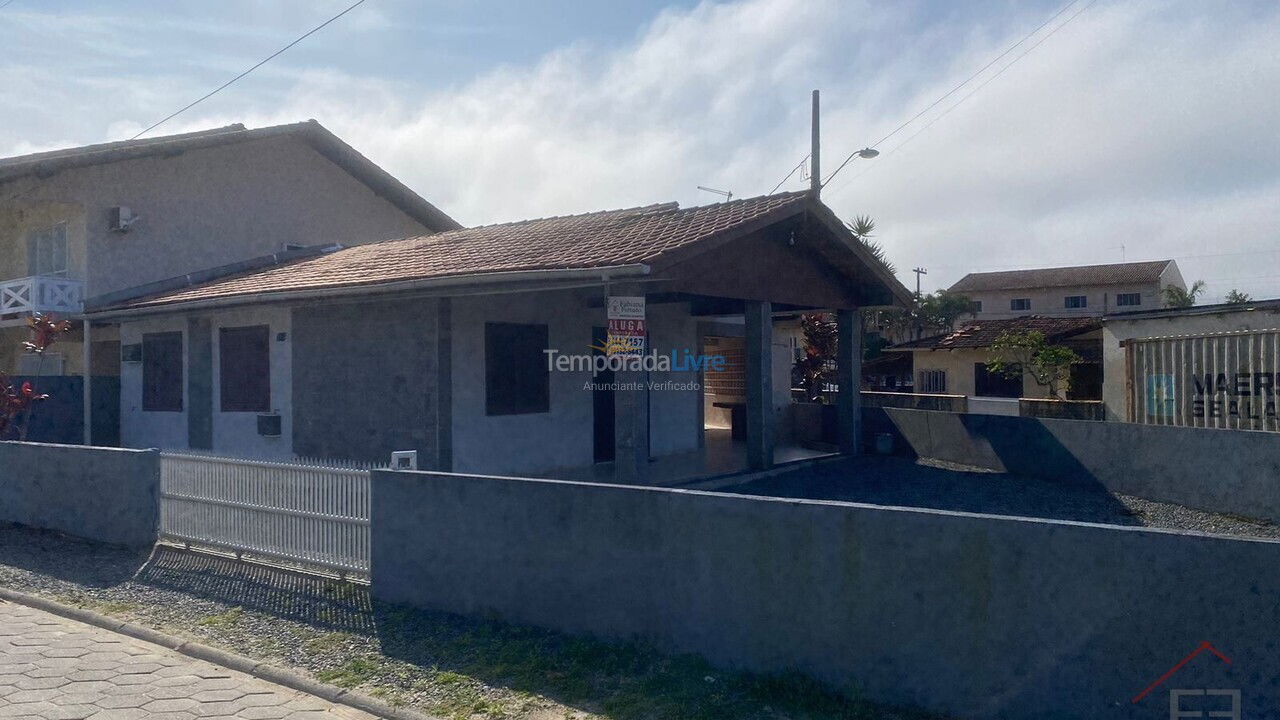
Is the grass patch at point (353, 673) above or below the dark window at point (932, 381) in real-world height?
below

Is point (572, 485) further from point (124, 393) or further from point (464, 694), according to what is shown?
point (124, 393)

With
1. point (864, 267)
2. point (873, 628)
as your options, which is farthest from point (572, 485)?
point (864, 267)

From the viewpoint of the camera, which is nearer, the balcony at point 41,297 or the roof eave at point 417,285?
the roof eave at point 417,285

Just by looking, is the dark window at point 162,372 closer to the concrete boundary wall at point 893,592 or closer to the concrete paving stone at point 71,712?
the concrete boundary wall at point 893,592

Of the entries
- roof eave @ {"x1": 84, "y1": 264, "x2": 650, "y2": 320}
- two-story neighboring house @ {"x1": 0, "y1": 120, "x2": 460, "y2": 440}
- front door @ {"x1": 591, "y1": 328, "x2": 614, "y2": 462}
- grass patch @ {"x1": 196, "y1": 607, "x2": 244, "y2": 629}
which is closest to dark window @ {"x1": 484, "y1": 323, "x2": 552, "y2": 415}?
front door @ {"x1": 591, "y1": 328, "x2": 614, "y2": 462}

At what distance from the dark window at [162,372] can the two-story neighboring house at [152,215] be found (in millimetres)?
1320

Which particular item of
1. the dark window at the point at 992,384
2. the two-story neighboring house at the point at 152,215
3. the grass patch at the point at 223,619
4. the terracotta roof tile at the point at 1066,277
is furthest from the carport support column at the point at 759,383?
the terracotta roof tile at the point at 1066,277

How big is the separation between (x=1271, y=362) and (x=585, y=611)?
12178 mm

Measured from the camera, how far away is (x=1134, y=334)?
17.1 m

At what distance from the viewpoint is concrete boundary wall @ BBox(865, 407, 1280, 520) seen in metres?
10.3

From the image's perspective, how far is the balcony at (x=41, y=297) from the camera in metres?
16.4
